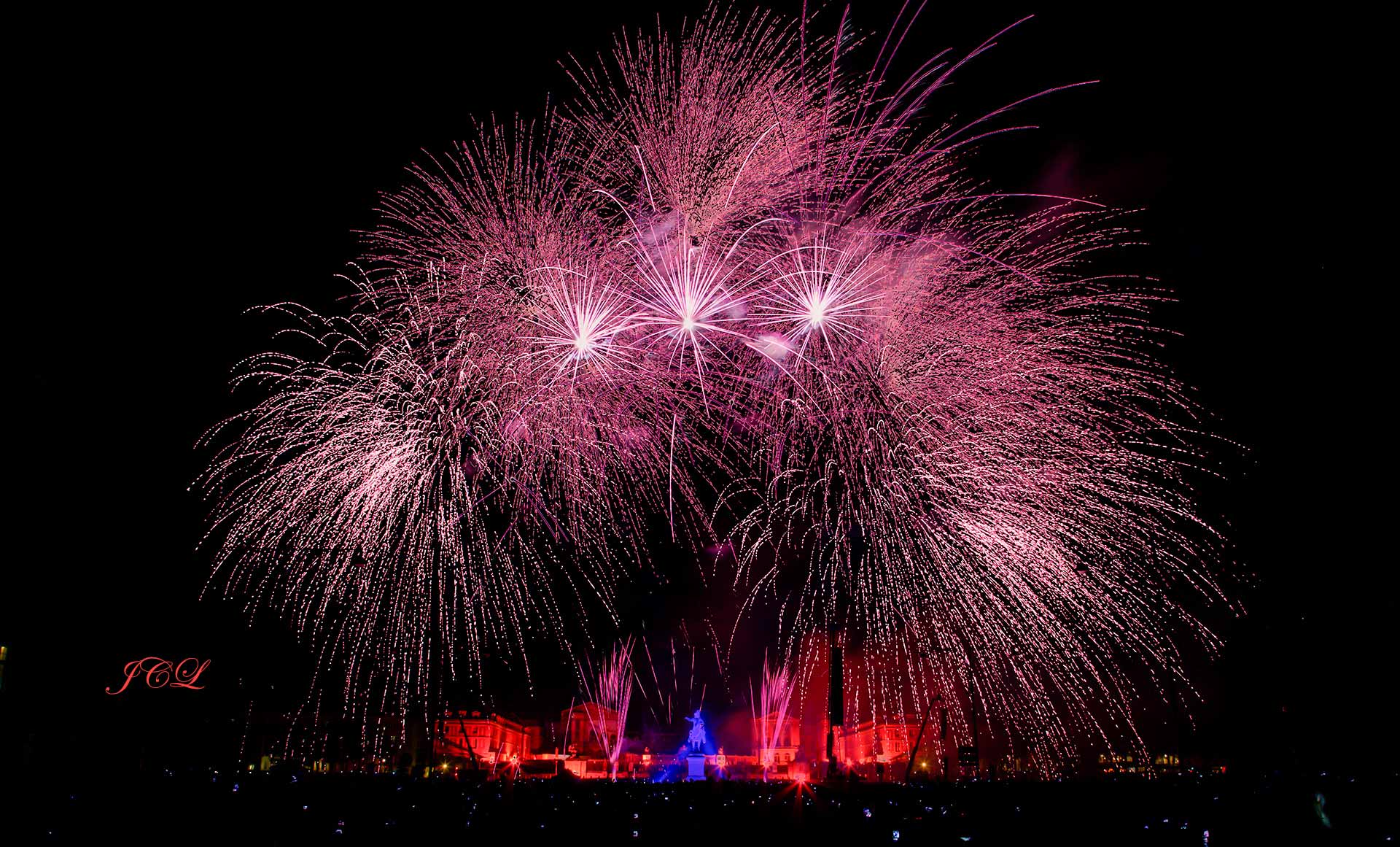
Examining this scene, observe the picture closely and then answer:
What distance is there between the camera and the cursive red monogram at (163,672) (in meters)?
23.8

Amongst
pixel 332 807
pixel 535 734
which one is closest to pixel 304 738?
pixel 332 807

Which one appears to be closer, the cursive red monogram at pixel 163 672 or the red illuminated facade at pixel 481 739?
the cursive red monogram at pixel 163 672

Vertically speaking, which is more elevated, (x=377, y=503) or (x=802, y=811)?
(x=377, y=503)

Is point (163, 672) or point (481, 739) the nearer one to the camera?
point (163, 672)

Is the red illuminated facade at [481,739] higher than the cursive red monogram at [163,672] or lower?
lower

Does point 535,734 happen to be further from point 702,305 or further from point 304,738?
point 702,305

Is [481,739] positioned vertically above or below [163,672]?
below

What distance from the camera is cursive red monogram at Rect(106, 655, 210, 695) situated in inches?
938

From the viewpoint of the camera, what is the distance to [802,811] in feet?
48.5

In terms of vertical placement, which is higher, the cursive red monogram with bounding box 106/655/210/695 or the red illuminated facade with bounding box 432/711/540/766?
the cursive red monogram with bounding box 106/655/210/695

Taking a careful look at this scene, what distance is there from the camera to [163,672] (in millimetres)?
24844

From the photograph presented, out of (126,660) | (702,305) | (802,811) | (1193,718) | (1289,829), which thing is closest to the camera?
(702,305)

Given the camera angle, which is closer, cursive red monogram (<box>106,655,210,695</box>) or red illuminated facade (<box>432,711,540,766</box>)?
cursive red monogram (<box>106,655,210,695</box>)

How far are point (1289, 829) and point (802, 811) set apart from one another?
24.6 feet
